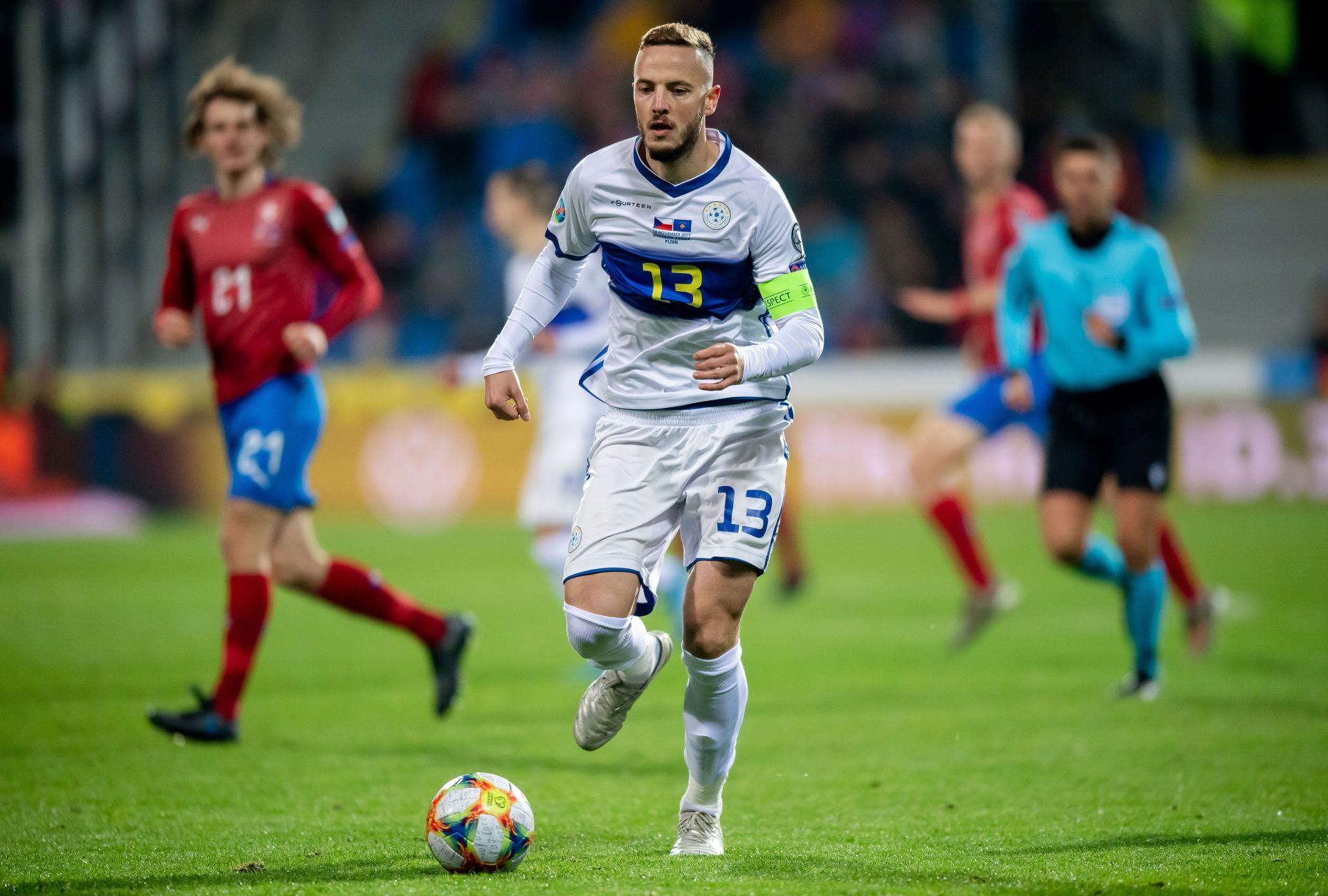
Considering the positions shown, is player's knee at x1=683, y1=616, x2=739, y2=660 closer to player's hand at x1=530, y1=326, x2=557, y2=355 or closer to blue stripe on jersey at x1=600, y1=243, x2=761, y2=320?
blue stripe on jersey at x1=600, y1=243, x2=761, y2=320

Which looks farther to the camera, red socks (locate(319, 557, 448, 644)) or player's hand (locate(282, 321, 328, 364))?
red socks (locate(319, 557, 448, 644))

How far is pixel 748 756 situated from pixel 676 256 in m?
2.33

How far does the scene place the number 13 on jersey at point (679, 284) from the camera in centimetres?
474

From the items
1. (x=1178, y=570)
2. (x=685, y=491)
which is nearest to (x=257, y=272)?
(x=685, y=491)

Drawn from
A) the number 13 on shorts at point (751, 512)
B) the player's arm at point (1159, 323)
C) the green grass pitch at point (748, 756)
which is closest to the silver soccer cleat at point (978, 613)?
the green grass pitch at point (748, 756)

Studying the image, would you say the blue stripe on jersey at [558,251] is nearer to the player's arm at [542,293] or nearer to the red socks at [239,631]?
the player's arm at [542,293]

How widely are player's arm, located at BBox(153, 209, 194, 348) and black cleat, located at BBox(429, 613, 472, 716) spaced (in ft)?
5.31

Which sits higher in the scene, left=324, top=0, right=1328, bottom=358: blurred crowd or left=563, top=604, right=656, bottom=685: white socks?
left=324, top=0, right=1328, bottom=358: blurred crowd

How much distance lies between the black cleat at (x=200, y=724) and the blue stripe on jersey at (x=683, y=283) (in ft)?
8.86

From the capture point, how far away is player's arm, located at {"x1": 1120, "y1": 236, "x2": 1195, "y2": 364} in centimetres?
716

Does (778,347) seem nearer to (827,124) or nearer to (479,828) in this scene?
(479,828)

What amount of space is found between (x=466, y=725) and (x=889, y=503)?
10652 mm

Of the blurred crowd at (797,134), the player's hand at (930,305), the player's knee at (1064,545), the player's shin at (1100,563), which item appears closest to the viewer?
the player's knee at (1064,545)

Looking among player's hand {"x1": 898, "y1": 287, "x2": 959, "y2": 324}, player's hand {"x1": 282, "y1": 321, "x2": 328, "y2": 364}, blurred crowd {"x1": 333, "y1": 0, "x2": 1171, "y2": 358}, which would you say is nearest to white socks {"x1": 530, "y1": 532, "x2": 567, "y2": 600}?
player's hand {"x1": 282, "y1": 321, "x2": 328, "y2": 364}
